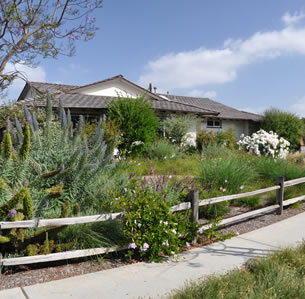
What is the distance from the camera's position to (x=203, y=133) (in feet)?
67.6

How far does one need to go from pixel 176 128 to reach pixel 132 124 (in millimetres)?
4590

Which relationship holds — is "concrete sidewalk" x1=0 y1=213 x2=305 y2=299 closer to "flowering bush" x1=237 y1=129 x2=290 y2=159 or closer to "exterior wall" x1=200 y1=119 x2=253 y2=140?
"flowering bush" x1=237 y1=129 x2=290 y2=159

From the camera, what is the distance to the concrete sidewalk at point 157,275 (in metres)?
3.13

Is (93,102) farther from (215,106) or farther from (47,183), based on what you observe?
(215,106)

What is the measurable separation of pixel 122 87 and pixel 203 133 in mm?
6650

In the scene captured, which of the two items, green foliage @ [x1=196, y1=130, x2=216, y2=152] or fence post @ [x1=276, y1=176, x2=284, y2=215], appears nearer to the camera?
fence post @ [x1=276, y1=176, x2=284, y2=215]

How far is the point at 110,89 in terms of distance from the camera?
66.6 feet

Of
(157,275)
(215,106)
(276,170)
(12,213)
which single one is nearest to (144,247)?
(157,275)

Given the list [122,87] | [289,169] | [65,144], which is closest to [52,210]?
[65,144]

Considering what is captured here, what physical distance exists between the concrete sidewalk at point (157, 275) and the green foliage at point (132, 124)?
31.0 feet

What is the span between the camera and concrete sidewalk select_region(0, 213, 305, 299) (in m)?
3.13

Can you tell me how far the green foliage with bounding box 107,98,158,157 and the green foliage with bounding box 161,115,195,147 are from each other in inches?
133

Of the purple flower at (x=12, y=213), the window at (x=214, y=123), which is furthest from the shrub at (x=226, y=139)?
the purple flower at (x=12, y=213)

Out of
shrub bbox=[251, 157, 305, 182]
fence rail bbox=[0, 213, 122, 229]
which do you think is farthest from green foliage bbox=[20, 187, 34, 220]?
shrub bbox=[251, 157, 305, 182]
